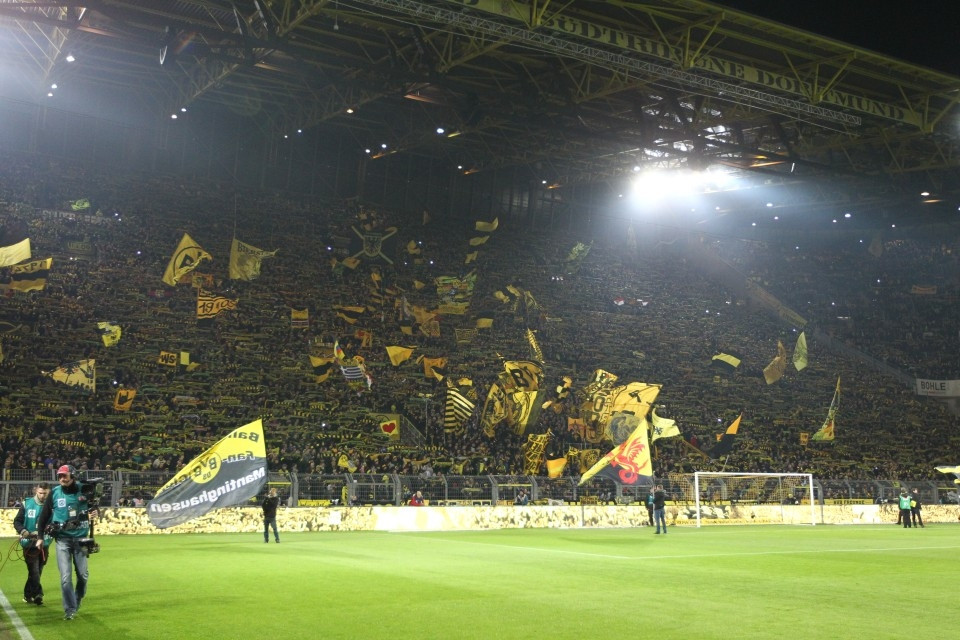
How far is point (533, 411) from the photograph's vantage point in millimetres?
41375

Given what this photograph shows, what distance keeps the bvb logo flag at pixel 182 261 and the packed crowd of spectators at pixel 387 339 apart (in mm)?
470

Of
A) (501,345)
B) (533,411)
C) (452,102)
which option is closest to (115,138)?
(452,102)

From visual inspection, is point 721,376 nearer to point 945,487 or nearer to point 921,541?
point 945,487

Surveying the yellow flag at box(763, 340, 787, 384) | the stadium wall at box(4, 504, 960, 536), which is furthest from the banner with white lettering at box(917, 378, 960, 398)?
the stadium wall at box(4, 504, 960, 536)

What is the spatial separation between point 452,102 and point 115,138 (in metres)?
18.4

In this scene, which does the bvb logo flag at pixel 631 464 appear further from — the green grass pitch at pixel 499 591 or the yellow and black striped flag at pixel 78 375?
the yellow and black striped flag at pixel 78 375

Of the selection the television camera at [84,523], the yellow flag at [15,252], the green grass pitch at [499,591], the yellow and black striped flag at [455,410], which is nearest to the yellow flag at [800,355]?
the yellow and black striped flag at [455,410]

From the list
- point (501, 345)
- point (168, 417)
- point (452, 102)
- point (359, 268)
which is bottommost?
point (168, 417)

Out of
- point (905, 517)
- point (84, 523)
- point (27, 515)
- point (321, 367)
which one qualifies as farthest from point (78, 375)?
point (905, 517)

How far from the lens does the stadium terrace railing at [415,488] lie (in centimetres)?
2886

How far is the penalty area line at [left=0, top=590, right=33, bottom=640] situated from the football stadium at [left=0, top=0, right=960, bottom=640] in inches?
4.7

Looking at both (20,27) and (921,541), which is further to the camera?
(20,27)

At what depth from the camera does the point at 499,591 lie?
47.8ft

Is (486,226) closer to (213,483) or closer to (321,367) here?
(321,367)
